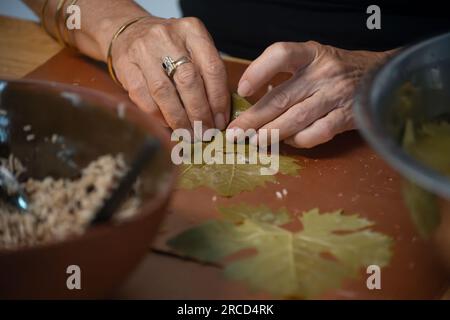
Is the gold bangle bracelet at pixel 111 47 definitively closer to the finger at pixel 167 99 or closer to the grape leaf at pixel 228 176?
the finger at pixel 167 99

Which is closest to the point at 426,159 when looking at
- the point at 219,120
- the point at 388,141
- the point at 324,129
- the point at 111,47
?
the point at 388,141

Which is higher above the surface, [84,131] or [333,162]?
[84,131]

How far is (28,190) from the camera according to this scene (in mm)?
753

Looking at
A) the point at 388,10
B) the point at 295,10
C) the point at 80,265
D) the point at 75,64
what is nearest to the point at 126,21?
the point at 75,64

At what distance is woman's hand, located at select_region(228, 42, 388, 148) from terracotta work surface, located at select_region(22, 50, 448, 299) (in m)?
0.03

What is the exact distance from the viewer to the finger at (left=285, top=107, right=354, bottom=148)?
907 millimetres

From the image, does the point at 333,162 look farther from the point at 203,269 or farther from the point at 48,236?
the point at 48,236

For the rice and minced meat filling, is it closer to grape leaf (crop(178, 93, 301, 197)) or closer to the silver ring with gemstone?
grape leaf (crop(178, 93, 301, 197))

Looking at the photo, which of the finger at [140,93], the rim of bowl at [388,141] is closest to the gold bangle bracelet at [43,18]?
the finger at [140,93]

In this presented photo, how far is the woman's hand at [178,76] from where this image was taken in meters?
0.94

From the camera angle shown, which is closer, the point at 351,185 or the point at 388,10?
the point at 351,185

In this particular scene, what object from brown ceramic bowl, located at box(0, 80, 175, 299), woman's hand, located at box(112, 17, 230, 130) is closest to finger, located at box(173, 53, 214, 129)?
woman's hand, located at box(112, 17, 230, 130)

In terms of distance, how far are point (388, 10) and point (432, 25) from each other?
0.07m

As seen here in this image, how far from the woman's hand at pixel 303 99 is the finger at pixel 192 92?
4 centimetres
